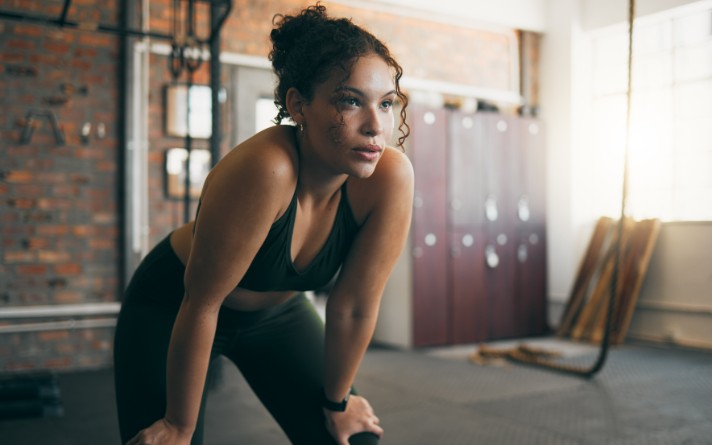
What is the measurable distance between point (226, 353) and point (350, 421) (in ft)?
1.17

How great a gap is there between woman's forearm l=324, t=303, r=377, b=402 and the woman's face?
0.42 m

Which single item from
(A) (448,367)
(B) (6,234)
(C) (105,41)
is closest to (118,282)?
(B) (6,234)

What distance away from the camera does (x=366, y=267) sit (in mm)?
1527

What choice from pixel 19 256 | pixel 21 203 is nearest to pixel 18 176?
pixel 21 203

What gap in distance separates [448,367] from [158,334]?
3.55 meters

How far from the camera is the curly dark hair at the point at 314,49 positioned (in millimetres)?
1259

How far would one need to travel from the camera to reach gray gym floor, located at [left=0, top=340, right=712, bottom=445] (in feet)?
10.2

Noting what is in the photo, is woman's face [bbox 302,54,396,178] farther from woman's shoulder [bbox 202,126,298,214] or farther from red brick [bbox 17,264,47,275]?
red brick [bbox 17,264,47,275]

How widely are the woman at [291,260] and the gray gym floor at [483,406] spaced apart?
1539 millimetres

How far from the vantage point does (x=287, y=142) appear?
1351 millimetres

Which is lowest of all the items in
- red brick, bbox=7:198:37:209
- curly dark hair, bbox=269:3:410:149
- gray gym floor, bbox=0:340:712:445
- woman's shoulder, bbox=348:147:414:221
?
gray gym floor, bbox=0:340:712:445

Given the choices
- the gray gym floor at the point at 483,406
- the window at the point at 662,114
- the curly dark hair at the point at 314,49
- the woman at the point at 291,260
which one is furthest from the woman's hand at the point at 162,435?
the window at the point at 662,114

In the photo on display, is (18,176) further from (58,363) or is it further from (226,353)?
(226,353)

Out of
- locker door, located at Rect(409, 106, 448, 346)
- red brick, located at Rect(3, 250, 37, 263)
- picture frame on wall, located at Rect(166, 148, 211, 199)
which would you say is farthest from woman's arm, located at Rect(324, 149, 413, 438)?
locker door, located at Rect(409, 106, 448, 346)
